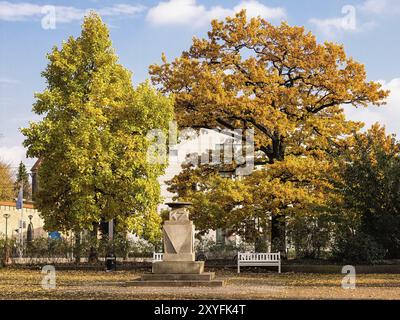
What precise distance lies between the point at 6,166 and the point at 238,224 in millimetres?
58112

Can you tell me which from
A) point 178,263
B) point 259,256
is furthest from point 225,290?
point 259,256

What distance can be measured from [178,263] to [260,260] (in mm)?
8505

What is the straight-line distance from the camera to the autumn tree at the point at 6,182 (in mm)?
74938

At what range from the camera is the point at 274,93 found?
1261 inches

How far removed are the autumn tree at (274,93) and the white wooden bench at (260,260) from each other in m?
1.73

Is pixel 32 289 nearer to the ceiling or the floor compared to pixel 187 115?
nearer to the floor

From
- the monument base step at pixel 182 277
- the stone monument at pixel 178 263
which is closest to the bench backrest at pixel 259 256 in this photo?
the stone monument at pixel 178 263

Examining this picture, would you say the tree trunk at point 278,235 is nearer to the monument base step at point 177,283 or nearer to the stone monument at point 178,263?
the stone monument at point 178,263

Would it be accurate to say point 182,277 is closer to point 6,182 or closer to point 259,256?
point 259,256

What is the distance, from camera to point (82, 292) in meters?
18.6
